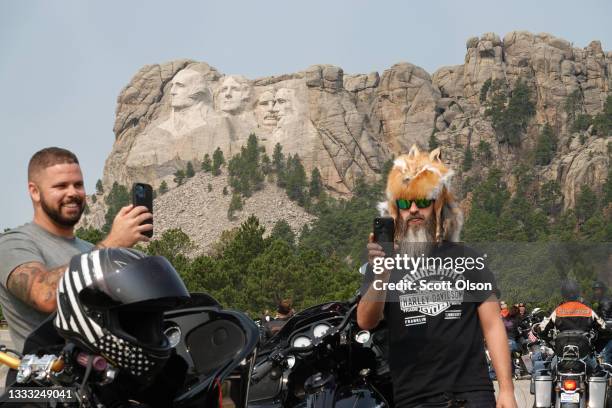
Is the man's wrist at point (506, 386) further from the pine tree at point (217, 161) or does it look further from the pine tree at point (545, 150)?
the pine tree at point (217, 161)

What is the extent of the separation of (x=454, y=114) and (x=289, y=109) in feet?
83.2

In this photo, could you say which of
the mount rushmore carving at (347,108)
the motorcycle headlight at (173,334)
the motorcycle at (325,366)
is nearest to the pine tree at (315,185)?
the mount rushmore carving at (347,108)

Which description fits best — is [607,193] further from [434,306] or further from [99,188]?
[434,306]

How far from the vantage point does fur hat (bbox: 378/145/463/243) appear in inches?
176

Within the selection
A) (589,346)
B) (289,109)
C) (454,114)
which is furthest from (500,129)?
(589,346)

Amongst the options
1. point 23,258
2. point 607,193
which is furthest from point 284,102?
point 23,258

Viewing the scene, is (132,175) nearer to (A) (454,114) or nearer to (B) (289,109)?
(B) (289,109)

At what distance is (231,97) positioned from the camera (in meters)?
174

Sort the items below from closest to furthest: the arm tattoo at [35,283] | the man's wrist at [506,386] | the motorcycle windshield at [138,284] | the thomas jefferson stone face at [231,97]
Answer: the motorcycle windshield at [138,284] < the arm tattoo at [35,283] < the man's wrist at [506,386] < the thomas jefferson stone face at [231,97]

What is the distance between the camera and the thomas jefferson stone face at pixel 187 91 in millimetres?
171625

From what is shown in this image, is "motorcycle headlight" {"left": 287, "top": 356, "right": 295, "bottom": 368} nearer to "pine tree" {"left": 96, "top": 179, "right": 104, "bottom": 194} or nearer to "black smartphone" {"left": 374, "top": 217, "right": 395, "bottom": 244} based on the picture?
"black smartphone" {"left": 374, "top": 217, "right": 395, "bottom": 244}

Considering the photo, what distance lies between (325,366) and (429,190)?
6.92 feet

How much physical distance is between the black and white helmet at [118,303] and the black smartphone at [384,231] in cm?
130

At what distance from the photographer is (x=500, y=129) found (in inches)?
6191
